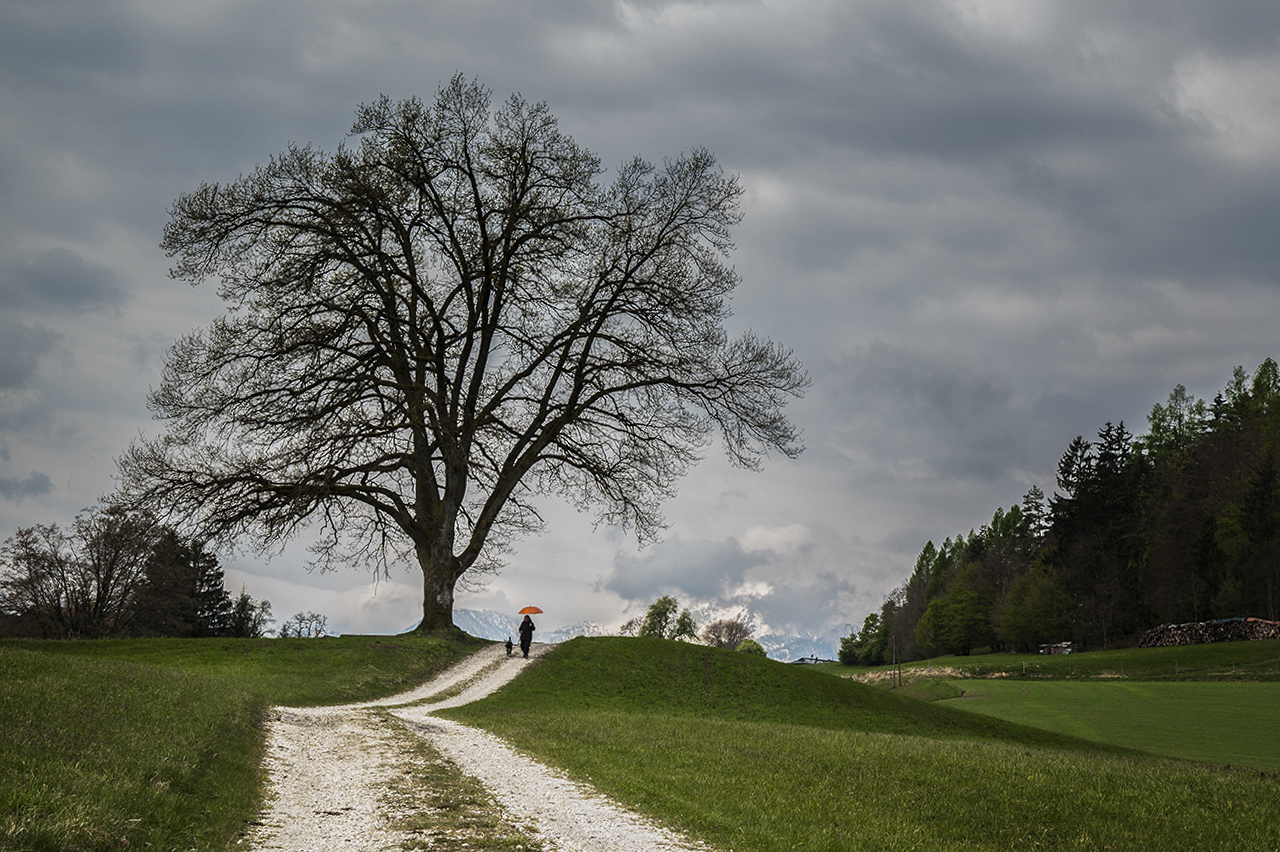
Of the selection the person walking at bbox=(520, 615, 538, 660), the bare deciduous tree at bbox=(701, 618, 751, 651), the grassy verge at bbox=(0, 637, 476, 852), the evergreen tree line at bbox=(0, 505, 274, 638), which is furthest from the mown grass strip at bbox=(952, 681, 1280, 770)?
the bare deciduous tree at bbox=(701, 618, 751, 651)

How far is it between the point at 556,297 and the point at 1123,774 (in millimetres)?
24866

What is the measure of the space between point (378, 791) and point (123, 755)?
9.39ft

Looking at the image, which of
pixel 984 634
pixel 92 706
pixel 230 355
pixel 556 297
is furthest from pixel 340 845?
pixel 984 634

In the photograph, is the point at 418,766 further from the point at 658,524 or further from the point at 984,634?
the point at 984,634

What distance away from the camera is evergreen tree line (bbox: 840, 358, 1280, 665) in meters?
56.8

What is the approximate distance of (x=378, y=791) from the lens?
9.68 metres

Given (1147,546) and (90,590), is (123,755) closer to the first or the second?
(90,590)

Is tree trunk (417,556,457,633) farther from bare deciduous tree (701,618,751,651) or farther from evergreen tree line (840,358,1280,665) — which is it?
bare deciduous tree (701,618,751,651)

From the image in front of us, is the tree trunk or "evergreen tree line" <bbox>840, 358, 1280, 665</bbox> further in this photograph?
"evergreen tree line" <bbox>840, 358, 1280, 665</bbox>

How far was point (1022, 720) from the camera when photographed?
29.9 m

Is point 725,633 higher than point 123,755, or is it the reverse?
point 123,755

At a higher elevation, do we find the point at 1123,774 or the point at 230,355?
the point at 230,355

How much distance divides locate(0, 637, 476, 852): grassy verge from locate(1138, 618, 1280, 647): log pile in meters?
58.2

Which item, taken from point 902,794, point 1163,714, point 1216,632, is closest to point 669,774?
point 902,794
